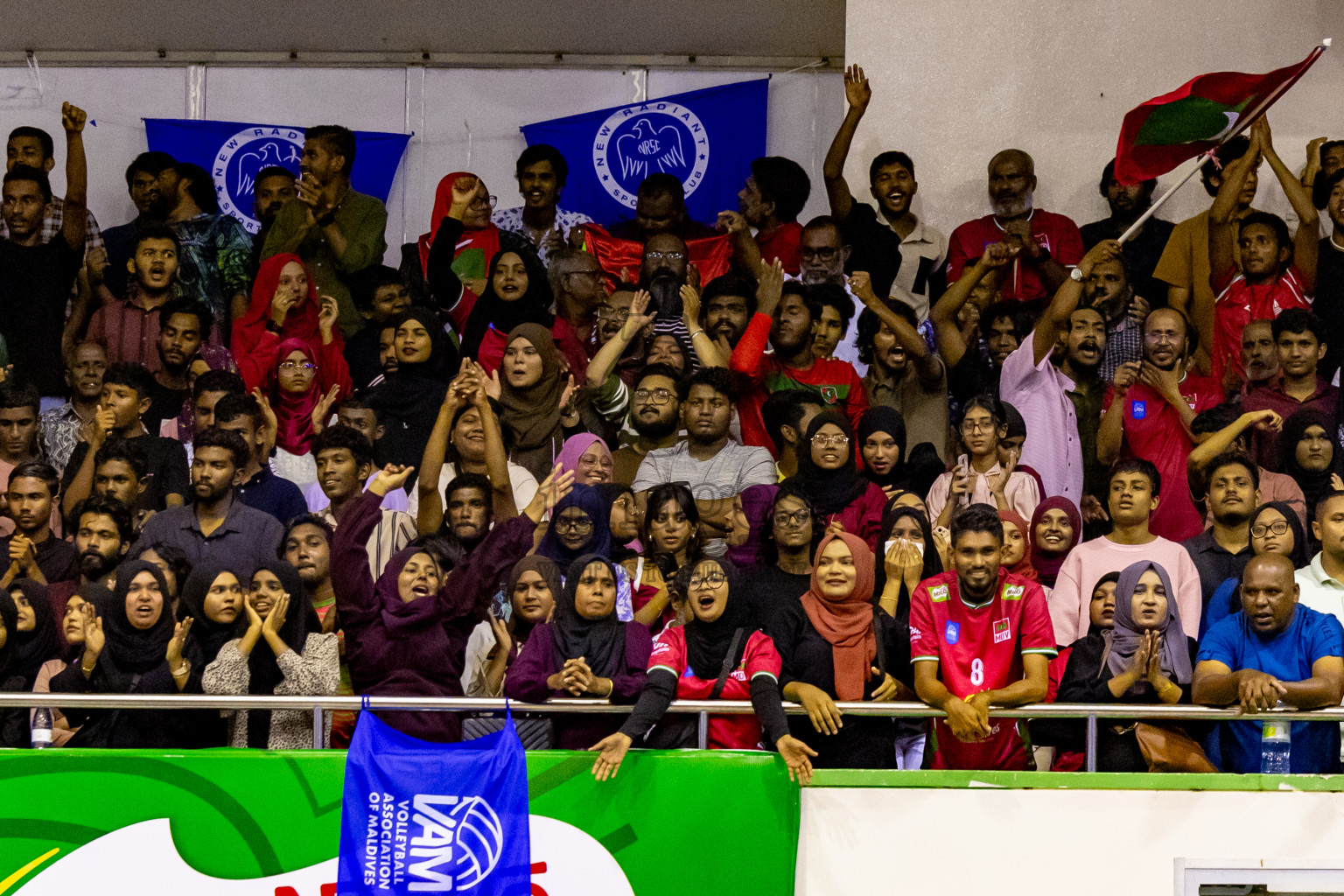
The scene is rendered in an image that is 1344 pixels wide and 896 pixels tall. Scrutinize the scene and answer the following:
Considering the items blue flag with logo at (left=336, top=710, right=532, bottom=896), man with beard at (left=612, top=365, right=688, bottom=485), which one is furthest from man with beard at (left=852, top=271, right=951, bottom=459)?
blue flag with logo at (left=336, top=710, right=532, bottom=896)

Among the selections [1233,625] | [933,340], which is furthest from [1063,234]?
[1233,625]

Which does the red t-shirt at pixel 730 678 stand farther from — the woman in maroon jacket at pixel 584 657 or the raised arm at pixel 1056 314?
the raised arm at pixel 1056 314

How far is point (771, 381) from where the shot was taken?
7602 millimetres

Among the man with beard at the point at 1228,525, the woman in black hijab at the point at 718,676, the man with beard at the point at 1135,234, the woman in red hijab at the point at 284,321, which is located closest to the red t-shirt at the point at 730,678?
the woman in black hijab at the point at 718,676

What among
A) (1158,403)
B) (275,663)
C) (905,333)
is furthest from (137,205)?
(1158,403)

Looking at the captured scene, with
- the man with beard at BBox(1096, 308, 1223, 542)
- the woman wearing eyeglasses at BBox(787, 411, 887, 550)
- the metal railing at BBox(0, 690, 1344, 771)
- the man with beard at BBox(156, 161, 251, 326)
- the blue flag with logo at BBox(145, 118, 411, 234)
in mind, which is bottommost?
the metal railing at BBox(0, 690, 1344, 771)

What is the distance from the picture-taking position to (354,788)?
545cm

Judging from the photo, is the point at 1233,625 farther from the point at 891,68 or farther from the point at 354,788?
the point at 891,68

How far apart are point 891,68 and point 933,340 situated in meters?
2.01

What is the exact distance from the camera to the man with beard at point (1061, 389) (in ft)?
23.8

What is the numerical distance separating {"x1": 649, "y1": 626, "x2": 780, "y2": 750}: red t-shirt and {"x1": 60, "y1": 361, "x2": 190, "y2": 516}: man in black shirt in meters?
2.44

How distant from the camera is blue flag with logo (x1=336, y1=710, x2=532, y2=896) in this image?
17.7 ft

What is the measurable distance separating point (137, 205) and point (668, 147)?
3.32m

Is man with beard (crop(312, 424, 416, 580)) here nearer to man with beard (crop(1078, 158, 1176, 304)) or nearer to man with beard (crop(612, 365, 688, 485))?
man with beard (crop(612, 365, 688, 485))
